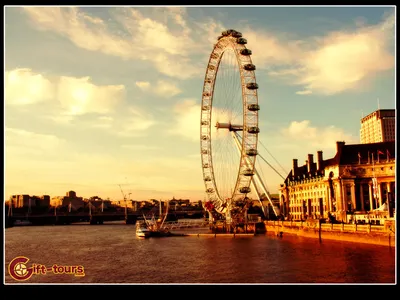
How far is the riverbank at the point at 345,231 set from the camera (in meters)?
49.8

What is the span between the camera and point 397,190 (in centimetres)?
2084

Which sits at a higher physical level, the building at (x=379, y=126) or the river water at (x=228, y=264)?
the building at (x=379, y=126)

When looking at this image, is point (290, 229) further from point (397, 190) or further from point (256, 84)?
point (397, 190)

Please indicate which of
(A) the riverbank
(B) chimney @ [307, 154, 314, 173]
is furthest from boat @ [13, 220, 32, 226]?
(A) the riverbank

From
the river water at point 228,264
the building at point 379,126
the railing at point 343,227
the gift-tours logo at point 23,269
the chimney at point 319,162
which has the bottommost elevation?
the river water at point 228,264

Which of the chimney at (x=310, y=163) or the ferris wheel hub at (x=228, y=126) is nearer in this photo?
the ferris wheel hub at (x=228, y=126)

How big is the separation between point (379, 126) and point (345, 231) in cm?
12489

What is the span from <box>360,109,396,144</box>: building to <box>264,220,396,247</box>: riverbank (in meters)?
101

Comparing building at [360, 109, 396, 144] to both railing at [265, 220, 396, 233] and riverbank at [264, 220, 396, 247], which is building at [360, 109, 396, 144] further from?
riverbank at [264, 220, 396, 247]

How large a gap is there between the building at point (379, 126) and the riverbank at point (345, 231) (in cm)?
10114

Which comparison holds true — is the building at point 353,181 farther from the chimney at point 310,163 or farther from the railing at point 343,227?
the chimney at point 310,163

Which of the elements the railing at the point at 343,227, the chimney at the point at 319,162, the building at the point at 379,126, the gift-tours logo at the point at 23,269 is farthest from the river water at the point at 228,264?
the building at the point at 379,126

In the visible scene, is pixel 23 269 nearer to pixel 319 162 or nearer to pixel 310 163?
pixel 319 162
